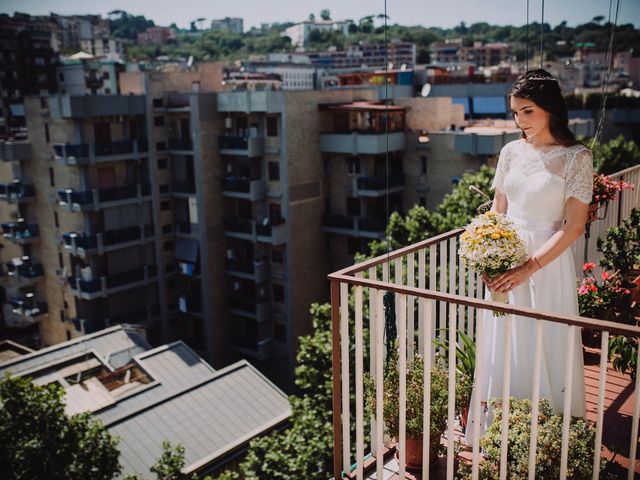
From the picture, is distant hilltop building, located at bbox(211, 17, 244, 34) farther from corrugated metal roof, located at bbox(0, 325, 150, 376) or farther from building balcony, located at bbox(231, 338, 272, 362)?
corrugated metal roof, located at bbox(0, 325, 150, 376)

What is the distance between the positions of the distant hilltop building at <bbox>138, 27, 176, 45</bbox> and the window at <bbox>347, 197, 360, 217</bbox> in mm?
87421

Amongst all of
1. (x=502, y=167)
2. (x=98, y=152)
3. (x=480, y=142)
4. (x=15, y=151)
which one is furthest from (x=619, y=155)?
(x=15, y=151)

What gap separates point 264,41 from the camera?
113 m

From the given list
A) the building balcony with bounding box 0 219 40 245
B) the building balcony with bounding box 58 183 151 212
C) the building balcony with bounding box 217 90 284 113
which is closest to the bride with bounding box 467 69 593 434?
the building balcony with bounding box 217 90 284 113

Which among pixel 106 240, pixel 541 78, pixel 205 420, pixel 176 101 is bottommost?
pixel 205 420

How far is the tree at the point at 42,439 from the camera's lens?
34.0ft

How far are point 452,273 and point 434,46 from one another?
111m

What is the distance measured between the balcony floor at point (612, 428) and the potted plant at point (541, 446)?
40cm

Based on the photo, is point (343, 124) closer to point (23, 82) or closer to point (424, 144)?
point (424, 144)

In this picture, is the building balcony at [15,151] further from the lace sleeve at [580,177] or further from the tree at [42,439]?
the lace sleeve at [580,177]

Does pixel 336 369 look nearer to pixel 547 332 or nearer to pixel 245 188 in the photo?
pixel 547 332

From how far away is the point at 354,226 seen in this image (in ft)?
92.1

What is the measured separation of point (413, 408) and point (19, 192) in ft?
101

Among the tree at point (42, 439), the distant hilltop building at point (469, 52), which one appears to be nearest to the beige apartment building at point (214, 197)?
the tree at point (42, 439)
